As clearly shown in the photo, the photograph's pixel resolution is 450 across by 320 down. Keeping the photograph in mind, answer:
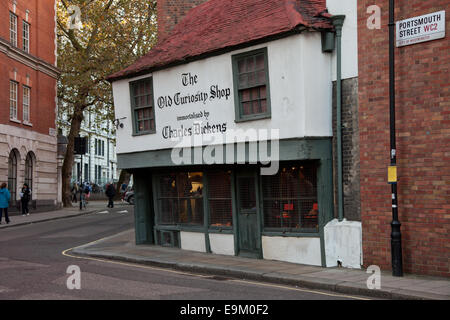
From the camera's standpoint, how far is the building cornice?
94.1 ft

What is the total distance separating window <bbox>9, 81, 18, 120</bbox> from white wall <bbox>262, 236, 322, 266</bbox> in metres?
21.2

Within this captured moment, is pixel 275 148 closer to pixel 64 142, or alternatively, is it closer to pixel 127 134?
pixel 127 134

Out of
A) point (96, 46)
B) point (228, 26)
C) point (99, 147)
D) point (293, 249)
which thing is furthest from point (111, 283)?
point (99, 147)

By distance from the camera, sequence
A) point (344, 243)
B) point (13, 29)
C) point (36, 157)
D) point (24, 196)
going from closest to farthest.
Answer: point (344, 243) < point (24, 196) < point (13, 29) < point (36, 157)

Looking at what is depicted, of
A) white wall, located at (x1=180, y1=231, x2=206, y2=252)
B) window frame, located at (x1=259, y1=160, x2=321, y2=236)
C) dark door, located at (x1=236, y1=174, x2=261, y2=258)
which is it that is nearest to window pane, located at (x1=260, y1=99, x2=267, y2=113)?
window frame, located at (x1=259, y1=160, x2=321, y2=236)

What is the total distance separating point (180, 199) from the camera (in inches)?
615

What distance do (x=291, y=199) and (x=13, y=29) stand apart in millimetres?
23289

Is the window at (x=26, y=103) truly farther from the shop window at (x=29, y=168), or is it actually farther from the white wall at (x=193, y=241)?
the white wall at (x=193, y=241)

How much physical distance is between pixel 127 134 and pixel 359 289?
9.23 meters

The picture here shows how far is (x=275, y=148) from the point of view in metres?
12.3

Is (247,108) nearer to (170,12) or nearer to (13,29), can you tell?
(170,12)

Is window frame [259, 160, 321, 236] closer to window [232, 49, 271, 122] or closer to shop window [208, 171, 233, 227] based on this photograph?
shop window [208, 171, 233, 227]

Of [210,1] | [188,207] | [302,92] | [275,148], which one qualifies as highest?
[210,1]
